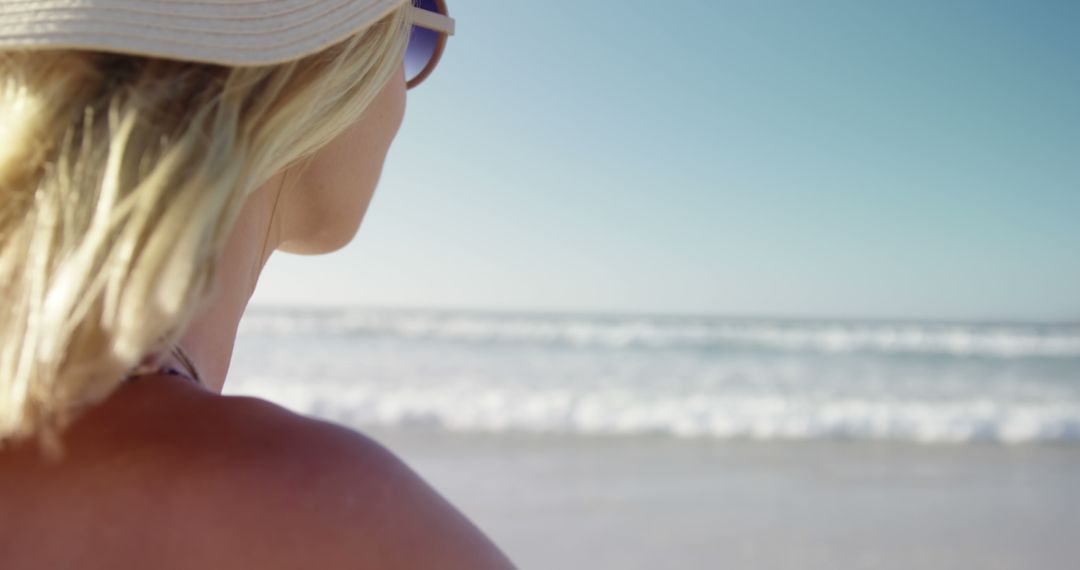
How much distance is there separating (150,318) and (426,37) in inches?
42.6

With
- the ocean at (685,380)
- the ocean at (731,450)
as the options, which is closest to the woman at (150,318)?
the ocean at (731,450)

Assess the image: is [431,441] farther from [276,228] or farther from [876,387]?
[876,387]

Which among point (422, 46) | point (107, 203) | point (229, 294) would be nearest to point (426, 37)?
point (422, 46)

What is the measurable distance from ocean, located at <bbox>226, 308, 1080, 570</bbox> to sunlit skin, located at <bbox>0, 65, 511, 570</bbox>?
3605 millimetres

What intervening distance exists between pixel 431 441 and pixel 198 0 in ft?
19.8

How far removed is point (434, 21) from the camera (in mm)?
1527

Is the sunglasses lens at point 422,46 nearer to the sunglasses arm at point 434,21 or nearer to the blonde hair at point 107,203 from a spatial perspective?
the sunglasses arm at point 434,21

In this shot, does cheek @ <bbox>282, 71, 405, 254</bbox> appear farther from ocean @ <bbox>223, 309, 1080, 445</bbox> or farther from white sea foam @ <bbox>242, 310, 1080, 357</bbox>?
white sea foam @ <bbox>242, 310, 1080, 357</bbox>

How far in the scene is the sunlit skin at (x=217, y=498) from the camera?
0.62 meters

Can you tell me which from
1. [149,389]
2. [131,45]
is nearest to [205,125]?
[131,45]

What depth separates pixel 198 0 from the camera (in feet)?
2.58

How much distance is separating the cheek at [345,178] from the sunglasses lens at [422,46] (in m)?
0.33

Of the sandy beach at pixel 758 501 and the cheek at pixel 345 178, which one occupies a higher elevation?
the cheek at pixel 345 178

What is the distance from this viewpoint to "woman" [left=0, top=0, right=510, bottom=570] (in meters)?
0.63
